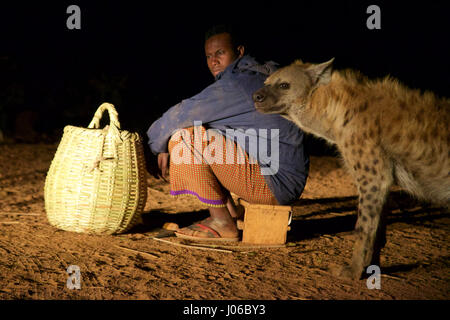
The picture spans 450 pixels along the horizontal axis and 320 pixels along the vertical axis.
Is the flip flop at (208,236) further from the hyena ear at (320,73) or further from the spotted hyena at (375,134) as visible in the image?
the hyena ear at (320,73)

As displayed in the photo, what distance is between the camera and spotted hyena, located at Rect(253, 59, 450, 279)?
201 centimetres

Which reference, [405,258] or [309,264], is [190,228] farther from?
[405,258]

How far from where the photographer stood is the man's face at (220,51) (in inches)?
105

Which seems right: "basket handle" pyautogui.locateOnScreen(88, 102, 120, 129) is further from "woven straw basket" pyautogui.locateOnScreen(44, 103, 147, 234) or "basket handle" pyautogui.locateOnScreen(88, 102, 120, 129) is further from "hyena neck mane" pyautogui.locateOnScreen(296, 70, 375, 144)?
"hyena neck mane" pyautogui.locateOnScreen(296, 70, 375, 144)

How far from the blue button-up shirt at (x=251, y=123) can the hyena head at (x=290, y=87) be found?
0.18 metres

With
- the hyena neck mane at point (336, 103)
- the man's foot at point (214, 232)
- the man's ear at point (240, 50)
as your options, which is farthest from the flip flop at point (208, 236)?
the man's ear at point (240, 50)

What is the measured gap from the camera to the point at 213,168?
2.55 m

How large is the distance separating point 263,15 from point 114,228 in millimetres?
10527

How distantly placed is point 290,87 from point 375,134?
19.3 inches

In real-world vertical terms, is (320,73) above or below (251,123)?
above

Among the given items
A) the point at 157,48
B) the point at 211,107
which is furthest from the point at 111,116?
the point at 157,48

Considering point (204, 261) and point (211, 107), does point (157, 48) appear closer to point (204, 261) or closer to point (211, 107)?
point (211, 107)

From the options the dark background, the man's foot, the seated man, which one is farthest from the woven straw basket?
the dark background

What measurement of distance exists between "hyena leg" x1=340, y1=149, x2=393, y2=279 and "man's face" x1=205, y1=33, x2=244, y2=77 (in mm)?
1013
